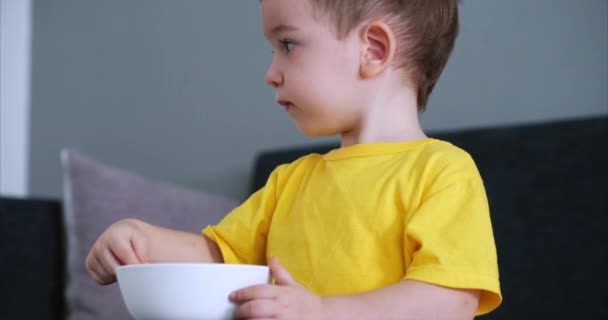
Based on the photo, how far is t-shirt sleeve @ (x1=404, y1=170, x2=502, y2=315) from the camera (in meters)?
0.83

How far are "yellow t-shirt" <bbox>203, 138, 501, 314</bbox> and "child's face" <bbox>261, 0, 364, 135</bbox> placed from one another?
6cm

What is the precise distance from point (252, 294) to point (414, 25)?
1.74ft

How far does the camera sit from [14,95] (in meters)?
2.78

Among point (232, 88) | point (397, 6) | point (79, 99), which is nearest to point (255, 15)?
point (232, 88)

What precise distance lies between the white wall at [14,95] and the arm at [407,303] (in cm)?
218

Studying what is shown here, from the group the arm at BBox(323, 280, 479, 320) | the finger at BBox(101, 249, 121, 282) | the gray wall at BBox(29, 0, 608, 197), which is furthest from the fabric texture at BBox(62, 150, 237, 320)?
the arm at BBox(323, 280, 479, 320)

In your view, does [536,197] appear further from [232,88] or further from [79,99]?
[79,99]

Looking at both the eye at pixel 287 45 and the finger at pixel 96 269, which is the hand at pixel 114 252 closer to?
the finger at pixel 96 269

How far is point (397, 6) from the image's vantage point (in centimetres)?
108

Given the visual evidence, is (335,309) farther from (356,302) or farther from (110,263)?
(110,263)

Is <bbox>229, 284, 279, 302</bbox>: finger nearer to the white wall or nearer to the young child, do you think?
Answer: the young child

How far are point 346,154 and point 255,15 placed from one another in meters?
1.52

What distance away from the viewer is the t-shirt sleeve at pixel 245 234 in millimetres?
1084

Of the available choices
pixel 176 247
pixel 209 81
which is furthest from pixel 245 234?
pixel 209 81
